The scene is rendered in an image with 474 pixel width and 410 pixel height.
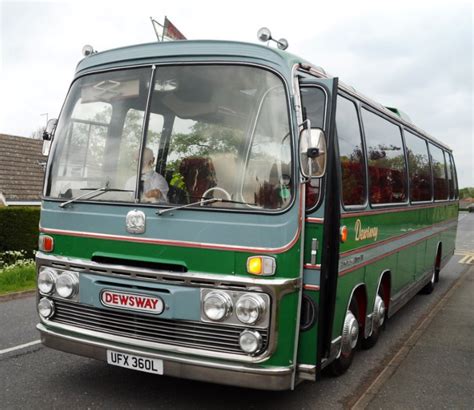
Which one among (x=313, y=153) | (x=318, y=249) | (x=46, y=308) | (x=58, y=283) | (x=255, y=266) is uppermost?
(x=313, y=153)

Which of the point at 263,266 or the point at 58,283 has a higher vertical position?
the point at 263,266

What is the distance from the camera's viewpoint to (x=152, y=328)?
4277 mm

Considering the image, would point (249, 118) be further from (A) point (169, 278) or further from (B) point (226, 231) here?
(A) point (169, 278)

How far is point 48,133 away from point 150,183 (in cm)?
161

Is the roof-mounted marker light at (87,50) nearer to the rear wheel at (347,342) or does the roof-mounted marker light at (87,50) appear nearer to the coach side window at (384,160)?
the coach side window at (384,160)

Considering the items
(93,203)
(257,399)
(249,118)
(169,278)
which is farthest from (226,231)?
(257,399)

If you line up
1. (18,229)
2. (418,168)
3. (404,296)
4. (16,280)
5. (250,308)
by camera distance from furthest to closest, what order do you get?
(18,229), (16,280), (418,168), (404,296), (250,308)

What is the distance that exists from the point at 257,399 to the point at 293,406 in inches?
12.6

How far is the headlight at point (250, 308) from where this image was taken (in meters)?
3.95

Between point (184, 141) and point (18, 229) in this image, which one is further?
point (18, 229)

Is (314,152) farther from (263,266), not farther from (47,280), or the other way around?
(47,280)

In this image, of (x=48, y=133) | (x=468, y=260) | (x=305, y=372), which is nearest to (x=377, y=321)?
(x=305, y=372)

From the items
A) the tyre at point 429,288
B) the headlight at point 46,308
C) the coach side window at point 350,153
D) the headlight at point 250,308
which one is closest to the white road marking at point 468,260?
the tyre at point 429,288

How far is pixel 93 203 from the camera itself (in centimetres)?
460
